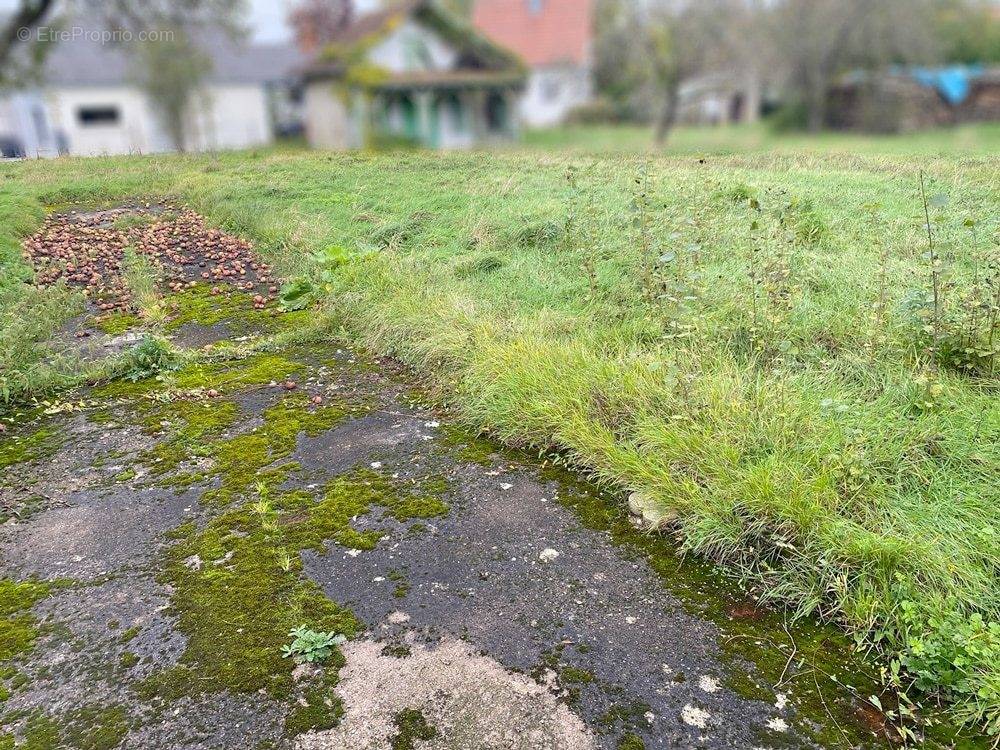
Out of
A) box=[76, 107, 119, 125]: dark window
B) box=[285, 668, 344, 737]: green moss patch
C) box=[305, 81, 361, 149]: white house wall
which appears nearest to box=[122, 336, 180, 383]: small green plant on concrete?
box=[305, 81, 361, 149]: white house wall

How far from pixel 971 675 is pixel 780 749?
20.5 inches

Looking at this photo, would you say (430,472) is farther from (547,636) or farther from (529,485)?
(547,636)

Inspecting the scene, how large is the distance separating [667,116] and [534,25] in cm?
494

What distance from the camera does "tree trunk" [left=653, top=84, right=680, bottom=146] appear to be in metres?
8.16

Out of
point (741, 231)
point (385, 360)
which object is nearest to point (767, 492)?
point (385, 360)

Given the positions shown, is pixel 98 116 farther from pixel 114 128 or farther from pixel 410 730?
pixel 410 730

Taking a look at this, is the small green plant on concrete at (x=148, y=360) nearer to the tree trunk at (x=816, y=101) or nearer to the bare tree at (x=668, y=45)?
the bare tree at (x=668, y=45)

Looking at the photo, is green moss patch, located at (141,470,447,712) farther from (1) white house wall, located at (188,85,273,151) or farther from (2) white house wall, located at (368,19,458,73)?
(1) white house wall, located at (188,85,273,151)

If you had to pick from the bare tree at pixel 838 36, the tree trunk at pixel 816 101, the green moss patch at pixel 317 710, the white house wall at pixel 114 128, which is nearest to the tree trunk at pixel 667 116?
the tree trunk at pixel 816 101

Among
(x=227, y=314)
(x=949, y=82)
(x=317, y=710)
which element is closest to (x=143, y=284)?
(x=227, y=314)

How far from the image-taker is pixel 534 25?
15.4ft

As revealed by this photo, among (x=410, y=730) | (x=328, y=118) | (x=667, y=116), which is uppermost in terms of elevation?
(x=667, y=116)

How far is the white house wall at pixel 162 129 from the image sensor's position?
6051mm

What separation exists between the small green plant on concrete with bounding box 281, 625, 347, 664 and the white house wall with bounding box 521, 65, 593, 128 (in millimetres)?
3966
